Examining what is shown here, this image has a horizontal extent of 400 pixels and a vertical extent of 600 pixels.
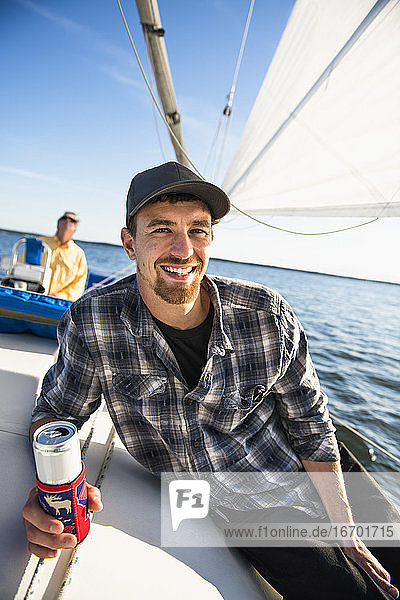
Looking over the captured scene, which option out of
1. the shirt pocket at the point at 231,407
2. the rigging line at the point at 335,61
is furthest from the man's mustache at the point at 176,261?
the rigging line at the point at 335,61

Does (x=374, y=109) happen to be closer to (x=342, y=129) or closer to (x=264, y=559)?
(x=342, y=129)

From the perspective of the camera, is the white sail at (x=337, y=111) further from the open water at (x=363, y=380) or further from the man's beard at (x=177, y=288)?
the open water at (x=363, y=380)

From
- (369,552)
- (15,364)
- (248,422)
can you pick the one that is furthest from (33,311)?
(369,552)

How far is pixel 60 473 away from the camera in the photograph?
0.83 m

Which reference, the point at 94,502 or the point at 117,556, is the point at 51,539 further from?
the point at 117,556

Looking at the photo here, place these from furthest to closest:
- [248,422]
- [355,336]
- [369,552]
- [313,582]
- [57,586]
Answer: [355,336] → [248,422] → [369,552] → [313,582] → [57,586]

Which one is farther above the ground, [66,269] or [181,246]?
[181,246]

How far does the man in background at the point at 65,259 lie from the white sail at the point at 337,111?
3015 millimetres

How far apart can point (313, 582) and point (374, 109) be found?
1948 mm

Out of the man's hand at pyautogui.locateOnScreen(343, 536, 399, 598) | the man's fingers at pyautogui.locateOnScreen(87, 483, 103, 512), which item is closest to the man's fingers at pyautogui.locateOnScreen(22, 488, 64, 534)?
the man's fingers at pyautogui.locateOnScreen(87, 483, 103, 512)

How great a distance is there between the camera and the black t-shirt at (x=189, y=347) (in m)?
1.50

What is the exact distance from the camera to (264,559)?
1294 millimetres

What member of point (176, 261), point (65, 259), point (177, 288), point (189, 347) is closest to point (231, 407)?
point (189, 347)

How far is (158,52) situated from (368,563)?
134 inches
